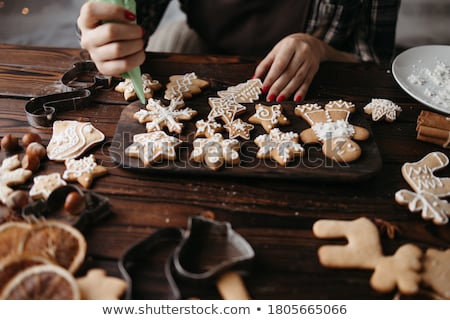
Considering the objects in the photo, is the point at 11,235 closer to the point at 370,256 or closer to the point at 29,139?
the point at 29,139

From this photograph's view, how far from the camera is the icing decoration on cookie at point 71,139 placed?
91 cm

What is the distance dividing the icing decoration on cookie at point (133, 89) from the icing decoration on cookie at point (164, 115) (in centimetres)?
6

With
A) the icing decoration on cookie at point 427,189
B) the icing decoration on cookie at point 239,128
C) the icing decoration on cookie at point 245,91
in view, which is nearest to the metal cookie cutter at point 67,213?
the icing decoration on cookie at point 239,128

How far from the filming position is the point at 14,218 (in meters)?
0.77

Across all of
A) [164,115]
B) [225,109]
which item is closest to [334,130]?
[225,109]

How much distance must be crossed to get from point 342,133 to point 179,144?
1.22 ft

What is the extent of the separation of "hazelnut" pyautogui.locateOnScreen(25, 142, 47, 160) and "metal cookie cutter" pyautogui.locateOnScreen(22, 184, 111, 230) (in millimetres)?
126

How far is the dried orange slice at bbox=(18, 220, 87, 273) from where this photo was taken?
2.31ft

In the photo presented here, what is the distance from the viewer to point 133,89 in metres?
1.08

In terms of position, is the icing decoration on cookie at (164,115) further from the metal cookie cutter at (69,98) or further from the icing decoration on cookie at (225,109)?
the metal cookie cutter at (69,98)

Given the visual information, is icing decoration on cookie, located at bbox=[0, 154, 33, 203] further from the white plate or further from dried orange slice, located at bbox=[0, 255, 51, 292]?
the white plate

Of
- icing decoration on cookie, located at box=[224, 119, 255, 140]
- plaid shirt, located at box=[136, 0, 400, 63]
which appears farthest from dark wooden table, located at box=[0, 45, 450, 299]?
plaid shirt, located at box=[136, 0, 400, 63]

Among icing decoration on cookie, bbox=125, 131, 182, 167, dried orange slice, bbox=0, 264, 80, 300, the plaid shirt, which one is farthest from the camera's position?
the plaid shirt
